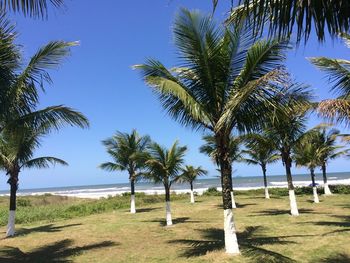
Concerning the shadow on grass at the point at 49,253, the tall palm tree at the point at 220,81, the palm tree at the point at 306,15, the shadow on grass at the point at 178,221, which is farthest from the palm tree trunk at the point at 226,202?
the shadow on grass at the point at 178,221

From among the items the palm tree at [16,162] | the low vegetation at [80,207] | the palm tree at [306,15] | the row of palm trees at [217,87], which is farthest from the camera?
the low vegetation at [80,207]

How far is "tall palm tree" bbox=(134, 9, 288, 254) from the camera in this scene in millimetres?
9555

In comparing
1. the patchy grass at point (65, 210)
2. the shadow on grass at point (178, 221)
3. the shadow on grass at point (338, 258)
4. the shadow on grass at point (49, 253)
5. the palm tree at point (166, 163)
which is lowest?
the shadow on grass at point (338, 258)

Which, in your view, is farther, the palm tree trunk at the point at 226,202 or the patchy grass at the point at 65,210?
the patchy grass at the point at 65,210

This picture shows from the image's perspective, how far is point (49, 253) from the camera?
12352 mm

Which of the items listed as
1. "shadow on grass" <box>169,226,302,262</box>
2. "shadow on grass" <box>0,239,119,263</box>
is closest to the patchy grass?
"shadow on grass" <box>0,239,119,263</box>

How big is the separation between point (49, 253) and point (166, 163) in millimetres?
6942

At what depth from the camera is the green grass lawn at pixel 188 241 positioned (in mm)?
10320

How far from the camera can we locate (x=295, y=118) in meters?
17.7

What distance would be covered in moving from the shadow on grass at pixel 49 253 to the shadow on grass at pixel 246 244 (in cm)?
292

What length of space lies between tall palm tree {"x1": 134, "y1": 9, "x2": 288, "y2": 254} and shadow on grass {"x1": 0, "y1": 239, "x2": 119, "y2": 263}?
4.90 metres

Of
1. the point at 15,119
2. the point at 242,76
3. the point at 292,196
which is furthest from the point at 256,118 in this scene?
the point at 292,196

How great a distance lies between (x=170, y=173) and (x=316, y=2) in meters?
14.8

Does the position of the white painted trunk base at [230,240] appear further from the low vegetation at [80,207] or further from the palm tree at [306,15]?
the low vegetation at [80,207]
